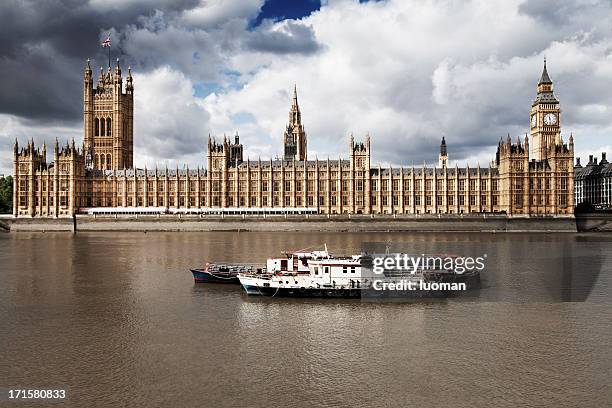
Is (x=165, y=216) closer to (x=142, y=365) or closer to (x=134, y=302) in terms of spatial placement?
(x=134, y=302)

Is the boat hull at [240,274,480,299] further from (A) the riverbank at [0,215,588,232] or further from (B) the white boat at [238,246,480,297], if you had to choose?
(A) the riverbank at [0,215,588,232]

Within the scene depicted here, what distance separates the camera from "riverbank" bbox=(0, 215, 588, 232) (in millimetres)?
89500

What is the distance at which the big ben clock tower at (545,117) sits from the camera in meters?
115

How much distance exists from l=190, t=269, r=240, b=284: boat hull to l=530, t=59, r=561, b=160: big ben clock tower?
9807cm

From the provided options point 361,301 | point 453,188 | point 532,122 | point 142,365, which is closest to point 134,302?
point 142,365

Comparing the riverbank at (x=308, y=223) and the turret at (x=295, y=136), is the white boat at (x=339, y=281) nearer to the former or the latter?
the riverbank at (x=308, y=223)

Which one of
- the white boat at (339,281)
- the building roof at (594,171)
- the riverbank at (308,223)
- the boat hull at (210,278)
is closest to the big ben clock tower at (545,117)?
the riverbank at (308,223)

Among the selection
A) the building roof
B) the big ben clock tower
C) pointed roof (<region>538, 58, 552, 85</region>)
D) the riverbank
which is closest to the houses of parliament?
the riverbank

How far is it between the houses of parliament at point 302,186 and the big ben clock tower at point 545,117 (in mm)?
14423

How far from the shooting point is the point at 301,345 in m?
21.5

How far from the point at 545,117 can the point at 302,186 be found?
2273 inches

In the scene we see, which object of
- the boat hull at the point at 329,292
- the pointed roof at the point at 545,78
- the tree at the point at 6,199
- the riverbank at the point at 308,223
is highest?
the pointed roof at the point at 545,78

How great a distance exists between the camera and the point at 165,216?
93438 millimetres

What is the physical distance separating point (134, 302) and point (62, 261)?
2172 cm
